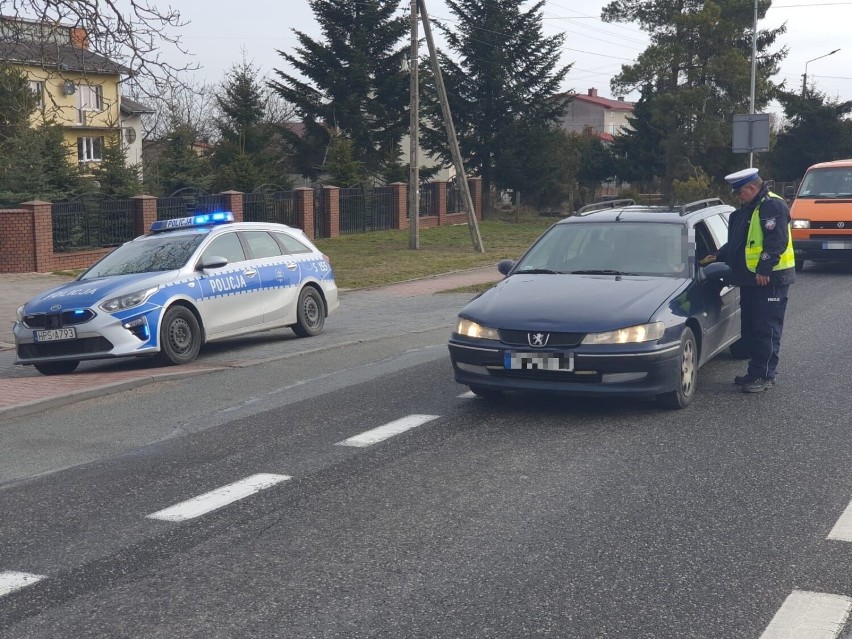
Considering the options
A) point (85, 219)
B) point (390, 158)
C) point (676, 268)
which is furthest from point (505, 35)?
point (676, 268)

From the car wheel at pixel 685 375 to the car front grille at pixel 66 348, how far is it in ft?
18.9

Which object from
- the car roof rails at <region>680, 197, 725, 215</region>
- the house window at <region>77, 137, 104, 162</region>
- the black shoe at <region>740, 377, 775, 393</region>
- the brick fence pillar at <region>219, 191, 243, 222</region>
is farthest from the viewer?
the house window at <region>77, 137, 104, 162</region>

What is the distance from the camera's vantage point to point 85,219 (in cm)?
2469

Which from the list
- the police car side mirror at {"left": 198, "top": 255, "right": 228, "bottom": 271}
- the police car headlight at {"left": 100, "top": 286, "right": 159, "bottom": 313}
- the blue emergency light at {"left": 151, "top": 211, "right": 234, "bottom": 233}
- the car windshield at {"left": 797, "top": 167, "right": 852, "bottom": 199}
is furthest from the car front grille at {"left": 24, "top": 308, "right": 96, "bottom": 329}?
the car windshield at {"left": 797, "top": 167, "right": 852, "bottom": 199}

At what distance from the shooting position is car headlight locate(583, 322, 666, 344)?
757 cm

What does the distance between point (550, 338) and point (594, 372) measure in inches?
14.7

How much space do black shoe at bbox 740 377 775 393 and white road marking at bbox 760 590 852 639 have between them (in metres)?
4.47

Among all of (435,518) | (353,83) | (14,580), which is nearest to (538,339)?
(435,518)

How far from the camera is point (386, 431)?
25.1ft

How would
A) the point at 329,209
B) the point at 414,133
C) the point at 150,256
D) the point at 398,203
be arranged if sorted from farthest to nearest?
1. the point at 398,203
2. the point at 329,209
3. the point at 414,133
4. the point at 150,256

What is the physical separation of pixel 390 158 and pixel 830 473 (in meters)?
38.6

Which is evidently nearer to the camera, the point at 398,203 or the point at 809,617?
the point at 809,617

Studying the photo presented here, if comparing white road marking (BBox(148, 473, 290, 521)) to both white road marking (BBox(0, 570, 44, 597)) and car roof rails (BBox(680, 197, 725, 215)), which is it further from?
car roof rails (BBox(680, 197, 725, 215))

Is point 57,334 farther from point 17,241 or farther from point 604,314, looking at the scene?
point 17,241
